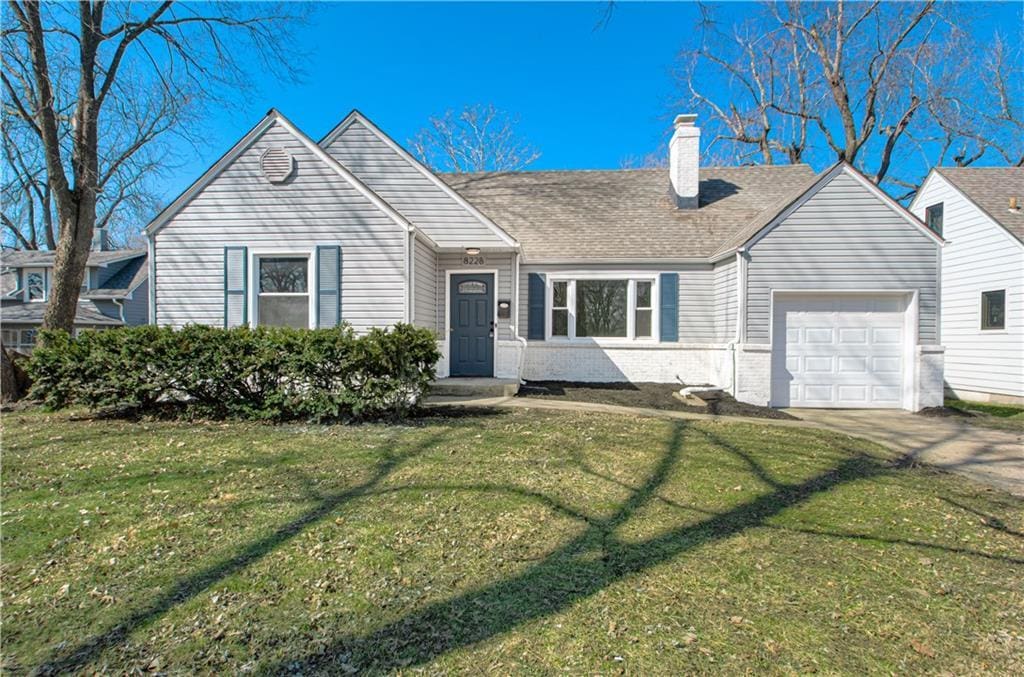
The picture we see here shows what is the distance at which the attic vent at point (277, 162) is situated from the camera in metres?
9.28

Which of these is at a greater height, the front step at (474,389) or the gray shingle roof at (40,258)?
the gray shingle roof at (40,258)

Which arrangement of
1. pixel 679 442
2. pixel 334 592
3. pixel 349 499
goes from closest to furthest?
pixel 334 592 < pixel 349 499 < pixel 679 442

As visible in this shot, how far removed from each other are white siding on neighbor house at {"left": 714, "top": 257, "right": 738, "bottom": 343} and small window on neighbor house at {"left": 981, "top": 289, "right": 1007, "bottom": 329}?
694 centimetres

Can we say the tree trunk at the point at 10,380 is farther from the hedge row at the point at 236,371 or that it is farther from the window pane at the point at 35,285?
the window pane at the point at 35,285

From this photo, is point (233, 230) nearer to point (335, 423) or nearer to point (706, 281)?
point (335, 423)

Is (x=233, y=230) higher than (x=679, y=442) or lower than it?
higher

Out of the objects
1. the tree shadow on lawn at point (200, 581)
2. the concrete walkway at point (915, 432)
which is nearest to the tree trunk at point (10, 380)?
the concrete walkway at point (915, 432)

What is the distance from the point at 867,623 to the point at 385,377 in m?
5.84

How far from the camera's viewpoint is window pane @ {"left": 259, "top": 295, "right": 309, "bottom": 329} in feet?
30.7

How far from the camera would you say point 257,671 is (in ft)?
7.90

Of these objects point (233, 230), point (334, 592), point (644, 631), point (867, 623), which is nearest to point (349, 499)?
point (334, 592)

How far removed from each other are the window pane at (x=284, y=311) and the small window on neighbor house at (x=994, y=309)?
15425 mm

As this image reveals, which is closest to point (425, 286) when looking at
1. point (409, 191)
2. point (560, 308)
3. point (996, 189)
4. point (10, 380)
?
point (409, 191)

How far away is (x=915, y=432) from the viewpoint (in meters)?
8.24
